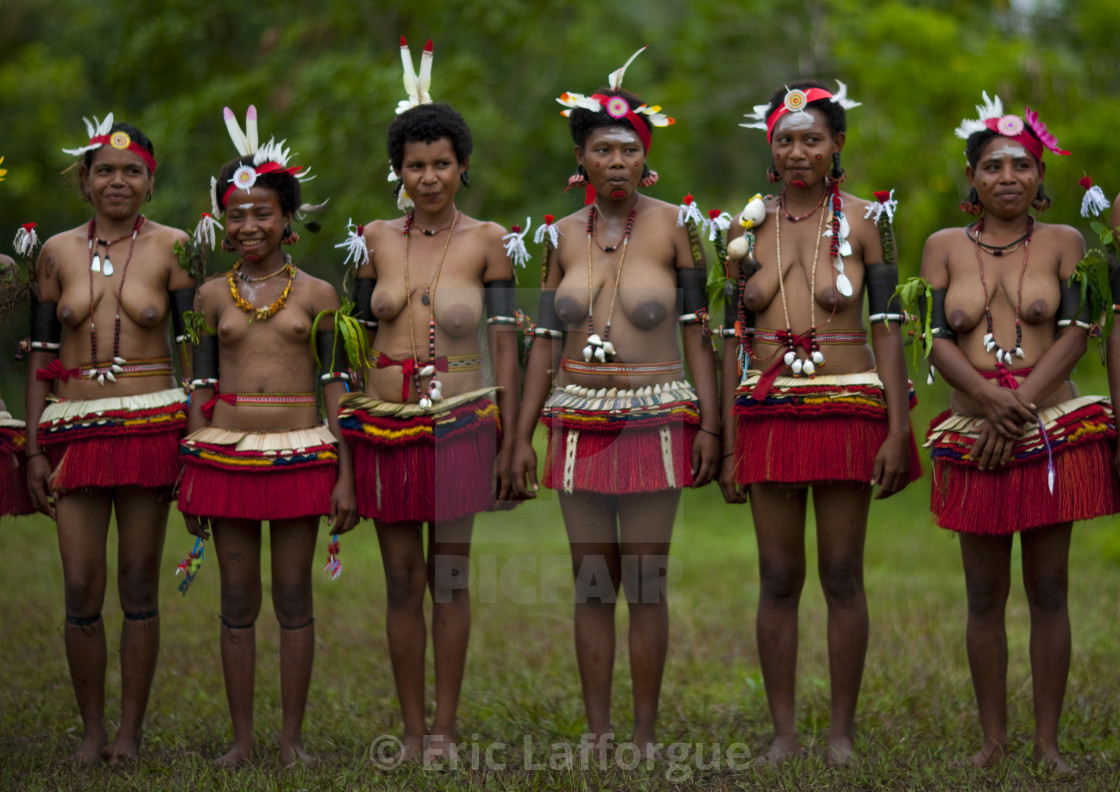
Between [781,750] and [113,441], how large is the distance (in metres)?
2.80

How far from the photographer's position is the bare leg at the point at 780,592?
4.59 m

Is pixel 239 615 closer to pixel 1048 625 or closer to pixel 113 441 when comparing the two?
pixel 113 441

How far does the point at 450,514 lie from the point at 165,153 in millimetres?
9992

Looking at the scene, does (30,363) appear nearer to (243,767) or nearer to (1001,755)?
(243,767)

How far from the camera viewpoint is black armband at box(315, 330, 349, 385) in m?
4.69

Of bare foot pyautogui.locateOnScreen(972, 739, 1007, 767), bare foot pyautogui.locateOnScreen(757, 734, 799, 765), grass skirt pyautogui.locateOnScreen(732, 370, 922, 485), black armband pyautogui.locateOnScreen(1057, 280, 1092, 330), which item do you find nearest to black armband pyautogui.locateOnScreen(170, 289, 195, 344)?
grass skirt pyautogui.locateOnScreen(732, 370, 922, 485)

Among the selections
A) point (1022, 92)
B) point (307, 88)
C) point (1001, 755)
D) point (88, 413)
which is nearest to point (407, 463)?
point (88, 413)

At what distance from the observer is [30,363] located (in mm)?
4918

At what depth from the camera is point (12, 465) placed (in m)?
4.93

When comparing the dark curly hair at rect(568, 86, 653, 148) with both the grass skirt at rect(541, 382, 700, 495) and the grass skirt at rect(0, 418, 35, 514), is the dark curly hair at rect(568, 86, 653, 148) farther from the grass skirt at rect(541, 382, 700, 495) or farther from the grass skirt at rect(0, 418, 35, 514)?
the grass skirt at rect(0, 418, 35, 514)

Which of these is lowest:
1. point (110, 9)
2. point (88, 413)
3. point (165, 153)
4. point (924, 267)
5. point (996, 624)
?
point (996, 624)

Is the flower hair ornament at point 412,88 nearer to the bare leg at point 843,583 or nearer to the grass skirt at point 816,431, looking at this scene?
the grass skirt at point 816,431

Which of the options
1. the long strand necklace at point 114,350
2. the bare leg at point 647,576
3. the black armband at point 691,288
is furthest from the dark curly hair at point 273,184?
the bare leg at point 647,576

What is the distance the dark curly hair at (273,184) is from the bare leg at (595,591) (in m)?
1.59
